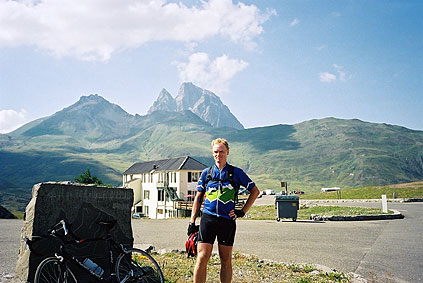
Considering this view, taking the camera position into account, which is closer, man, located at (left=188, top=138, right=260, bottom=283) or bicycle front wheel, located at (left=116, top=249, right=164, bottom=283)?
man, located at (left=188, top=138, right=260, bottom=283)

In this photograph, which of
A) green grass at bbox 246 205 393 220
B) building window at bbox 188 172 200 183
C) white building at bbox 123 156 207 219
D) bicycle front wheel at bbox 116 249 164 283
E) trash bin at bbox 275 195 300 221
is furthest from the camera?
building window at bbox 188 172 200 183

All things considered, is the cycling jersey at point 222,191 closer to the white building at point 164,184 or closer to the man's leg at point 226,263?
the man's leg at point 226,263

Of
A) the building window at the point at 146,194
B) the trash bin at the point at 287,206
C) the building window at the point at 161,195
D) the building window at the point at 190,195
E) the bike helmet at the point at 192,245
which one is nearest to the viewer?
the bike helmet at the point at 192,245

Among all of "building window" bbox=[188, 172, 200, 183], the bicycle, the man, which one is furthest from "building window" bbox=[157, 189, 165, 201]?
the man

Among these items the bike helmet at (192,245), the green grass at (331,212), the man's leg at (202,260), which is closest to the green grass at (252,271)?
the bike helmet at (192,245)

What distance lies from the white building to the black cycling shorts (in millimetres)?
55551

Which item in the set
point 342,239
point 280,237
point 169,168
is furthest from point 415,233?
point 169,168

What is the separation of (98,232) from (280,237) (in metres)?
10.1

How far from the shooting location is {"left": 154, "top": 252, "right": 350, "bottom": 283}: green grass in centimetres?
738

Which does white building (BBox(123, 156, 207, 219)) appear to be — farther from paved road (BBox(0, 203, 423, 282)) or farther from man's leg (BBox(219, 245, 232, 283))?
man's leg (BBox(219, 245, 232, 283))

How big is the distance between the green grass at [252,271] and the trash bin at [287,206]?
563 inches

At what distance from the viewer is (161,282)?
20.3 ft

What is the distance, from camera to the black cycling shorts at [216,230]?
18.2 feet

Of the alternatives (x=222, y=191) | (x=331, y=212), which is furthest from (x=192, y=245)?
(x=331, y=212)
